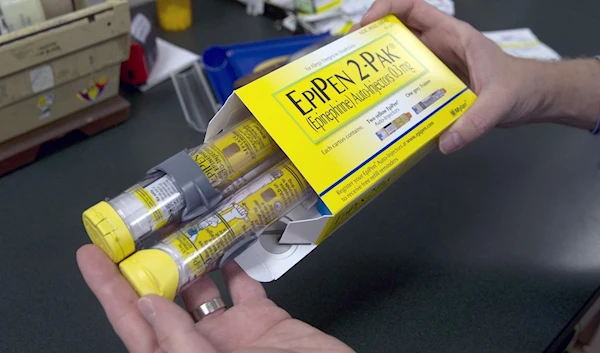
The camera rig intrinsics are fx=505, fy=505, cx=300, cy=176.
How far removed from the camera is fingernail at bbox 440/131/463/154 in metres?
0.55

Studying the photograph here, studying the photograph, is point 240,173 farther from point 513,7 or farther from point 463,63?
point 513,7

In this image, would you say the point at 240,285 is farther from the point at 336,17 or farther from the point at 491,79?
the point at 336,17

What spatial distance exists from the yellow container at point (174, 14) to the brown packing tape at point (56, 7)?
30 cm

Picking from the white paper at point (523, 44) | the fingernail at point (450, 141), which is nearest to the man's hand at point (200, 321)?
the fingernail at point (450, 141)

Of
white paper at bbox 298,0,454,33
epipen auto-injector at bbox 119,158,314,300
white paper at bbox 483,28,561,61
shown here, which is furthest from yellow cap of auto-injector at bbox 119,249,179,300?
white paper at bbox 483,28,561,61

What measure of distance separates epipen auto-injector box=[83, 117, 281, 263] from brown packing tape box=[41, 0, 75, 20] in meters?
0.34

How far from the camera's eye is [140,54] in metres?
0.82

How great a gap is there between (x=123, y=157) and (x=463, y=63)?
0.51 metres

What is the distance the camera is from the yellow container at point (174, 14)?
972 millimetres

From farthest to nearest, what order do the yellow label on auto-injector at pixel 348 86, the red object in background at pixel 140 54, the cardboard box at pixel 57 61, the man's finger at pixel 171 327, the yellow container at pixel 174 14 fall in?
1. the yellow container at pixel 174 14
2. the red object in background at pixel 140 54
3. the cardboard box at pixel 57 61
4. the yellow label on auto-injector at pixel 348 86
5. the man's finger at pixel 171 327

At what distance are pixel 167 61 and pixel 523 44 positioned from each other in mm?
695

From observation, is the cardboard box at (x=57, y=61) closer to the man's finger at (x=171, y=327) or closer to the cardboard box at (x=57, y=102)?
the cardboard box at (x=57, y=102)

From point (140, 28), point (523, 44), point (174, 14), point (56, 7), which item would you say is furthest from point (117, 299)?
point (523, 44)

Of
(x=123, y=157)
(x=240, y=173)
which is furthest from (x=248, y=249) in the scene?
(x=123, y=157)
